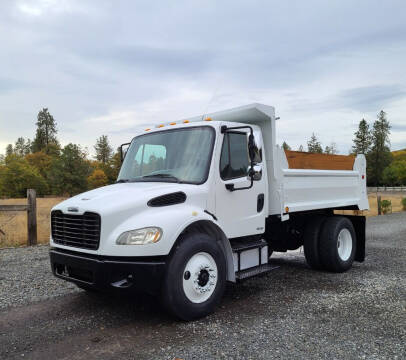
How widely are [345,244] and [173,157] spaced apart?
4.26m

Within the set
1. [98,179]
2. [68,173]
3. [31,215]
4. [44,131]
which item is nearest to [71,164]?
[68,173]

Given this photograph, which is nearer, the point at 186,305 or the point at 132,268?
the point at 132,268

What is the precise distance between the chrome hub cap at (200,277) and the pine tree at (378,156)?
85.7 metres

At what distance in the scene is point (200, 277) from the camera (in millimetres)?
4691

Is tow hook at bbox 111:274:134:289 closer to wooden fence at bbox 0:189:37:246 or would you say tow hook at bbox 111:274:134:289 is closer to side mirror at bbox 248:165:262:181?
side mirror at bbox 248:165:262:181

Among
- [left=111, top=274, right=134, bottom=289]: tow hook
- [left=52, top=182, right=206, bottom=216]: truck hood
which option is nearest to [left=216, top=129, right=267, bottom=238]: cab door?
[left=52, top=182, right=206, bottom=216]: truck hood

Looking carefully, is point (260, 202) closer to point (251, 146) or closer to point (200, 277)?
point (251, 146)

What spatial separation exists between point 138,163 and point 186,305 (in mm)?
2275

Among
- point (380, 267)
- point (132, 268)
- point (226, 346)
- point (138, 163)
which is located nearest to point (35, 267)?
point (138, 163)

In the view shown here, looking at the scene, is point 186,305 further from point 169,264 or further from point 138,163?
point 138,163

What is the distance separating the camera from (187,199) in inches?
189

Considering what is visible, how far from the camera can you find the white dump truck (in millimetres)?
4285

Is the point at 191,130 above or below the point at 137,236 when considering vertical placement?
above

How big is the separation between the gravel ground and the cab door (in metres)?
1.09
